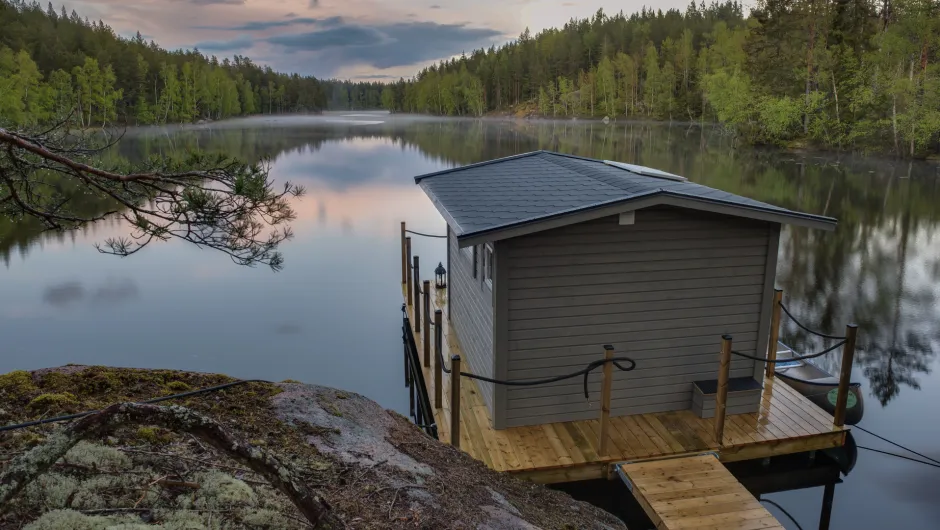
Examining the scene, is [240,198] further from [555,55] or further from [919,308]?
[555,55]

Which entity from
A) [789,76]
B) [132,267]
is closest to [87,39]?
[132,267]

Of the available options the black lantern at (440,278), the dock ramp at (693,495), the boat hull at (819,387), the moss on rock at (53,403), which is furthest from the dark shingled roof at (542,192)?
the moss on rock at (53,403)

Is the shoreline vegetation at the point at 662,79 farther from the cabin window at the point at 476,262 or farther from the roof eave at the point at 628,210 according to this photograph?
the cabin window at the point at 476,262

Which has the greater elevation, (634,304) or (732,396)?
(634,304)

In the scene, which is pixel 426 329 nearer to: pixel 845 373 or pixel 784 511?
pixel 784 511

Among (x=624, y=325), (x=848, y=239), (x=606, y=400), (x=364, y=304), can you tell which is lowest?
(x=364, y=304)

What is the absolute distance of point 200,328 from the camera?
14.6m

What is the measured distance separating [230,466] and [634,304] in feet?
16.0

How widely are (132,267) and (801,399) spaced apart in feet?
64.5

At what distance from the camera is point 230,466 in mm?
3143

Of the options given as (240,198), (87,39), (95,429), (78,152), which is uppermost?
(87,39)

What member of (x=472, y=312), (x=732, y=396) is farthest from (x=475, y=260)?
(x=732, y=396)

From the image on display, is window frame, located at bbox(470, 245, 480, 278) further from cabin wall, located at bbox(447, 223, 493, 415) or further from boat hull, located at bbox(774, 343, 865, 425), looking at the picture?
boat hull, located at bbox(774, 343, 865, 425)

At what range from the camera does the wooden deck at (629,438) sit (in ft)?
20.7
